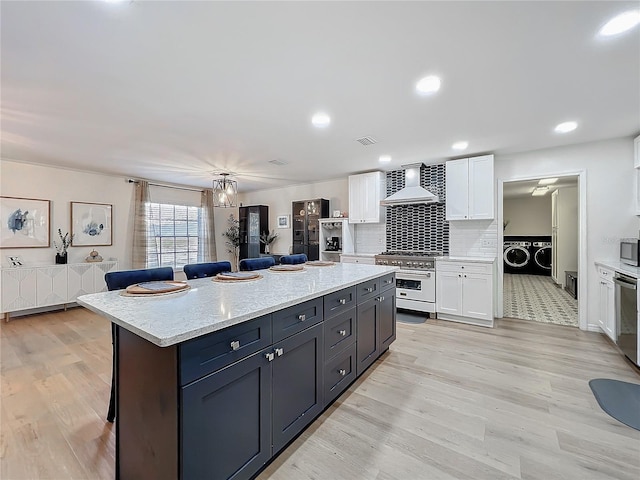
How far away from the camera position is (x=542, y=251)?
27.7 ft

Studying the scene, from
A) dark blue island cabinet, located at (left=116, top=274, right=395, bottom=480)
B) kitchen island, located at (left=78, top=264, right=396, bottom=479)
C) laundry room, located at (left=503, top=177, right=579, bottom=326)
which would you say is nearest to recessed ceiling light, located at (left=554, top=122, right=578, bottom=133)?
laundry room, located at (left=503, top=177, right=579, bottom=326)

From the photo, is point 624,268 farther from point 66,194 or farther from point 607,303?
point 66,194

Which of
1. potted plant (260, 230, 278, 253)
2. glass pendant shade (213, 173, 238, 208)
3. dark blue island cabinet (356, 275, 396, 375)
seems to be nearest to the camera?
dark blue island cabinet (356, 275, 396, 375)

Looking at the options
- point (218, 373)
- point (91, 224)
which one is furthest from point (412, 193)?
point (91, 224)

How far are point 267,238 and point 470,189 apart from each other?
183 inches

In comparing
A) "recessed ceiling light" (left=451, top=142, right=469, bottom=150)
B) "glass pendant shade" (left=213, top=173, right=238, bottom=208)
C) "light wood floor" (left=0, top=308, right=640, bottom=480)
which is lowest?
"light wood floor" (left=0, top=308, right=640, bottom=480)

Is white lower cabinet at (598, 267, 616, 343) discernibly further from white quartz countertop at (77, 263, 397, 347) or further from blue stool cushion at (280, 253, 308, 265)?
blue stool cushion at (280, 253, 308, 265)

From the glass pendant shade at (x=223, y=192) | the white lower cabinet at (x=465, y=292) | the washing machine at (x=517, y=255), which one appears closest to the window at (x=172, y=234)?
the glass pendant shade at (x=223, y=192)

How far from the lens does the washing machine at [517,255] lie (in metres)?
8.67

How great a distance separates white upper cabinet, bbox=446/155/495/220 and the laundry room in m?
1.06

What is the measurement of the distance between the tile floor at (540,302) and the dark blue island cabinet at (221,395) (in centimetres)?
409

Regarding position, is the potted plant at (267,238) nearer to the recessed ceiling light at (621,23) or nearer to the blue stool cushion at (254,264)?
the blue stool cushion at (254,264)

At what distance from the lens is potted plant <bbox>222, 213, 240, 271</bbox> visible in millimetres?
7445

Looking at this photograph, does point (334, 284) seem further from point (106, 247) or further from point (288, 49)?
point (106, 247)
